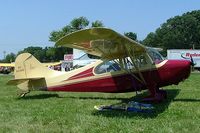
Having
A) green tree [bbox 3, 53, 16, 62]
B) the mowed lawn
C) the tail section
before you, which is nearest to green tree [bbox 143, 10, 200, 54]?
green tree [bbox 3, 53, 16, 62]

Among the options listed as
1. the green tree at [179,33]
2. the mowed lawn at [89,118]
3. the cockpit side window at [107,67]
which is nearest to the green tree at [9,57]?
the green tree at [179,33]

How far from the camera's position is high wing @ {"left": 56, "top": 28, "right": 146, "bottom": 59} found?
1010 cm

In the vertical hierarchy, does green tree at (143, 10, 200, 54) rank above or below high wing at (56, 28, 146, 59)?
above

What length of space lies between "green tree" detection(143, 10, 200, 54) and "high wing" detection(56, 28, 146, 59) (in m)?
98.6

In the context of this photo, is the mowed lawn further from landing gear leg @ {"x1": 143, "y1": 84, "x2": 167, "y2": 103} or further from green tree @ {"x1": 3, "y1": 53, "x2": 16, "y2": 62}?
green tree @ {"x1": 3, "y1": 53, "x2": 16, "y2": 62}

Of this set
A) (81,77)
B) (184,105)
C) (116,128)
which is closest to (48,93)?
(81,77)

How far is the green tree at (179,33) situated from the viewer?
114 metres

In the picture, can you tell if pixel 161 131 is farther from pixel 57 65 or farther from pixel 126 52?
pixel 57 65

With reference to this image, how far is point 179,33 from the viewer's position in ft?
382

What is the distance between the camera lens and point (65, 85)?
15055mm

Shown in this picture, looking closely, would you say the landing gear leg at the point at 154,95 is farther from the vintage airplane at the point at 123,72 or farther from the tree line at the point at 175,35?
the tree line at the point at 175,35

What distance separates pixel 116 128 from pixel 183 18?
11561cm

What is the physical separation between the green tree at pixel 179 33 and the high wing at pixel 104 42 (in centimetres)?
9858

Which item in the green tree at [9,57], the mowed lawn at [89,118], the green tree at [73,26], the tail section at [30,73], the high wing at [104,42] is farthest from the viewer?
the green tree at [9,57]
